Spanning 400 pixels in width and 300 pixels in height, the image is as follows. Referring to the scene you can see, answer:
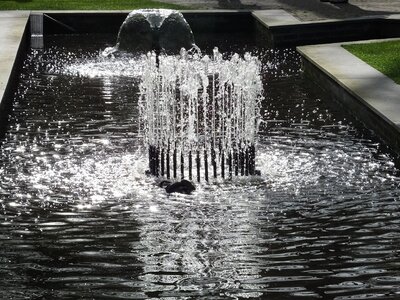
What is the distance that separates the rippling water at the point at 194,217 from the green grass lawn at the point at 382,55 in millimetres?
1325

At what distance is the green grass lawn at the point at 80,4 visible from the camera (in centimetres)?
2016

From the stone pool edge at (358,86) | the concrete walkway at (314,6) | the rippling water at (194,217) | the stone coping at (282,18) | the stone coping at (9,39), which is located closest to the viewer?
the rippling water at (194,217)

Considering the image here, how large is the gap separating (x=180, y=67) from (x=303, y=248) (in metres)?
7.17

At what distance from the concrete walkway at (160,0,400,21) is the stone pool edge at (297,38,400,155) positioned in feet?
12.0

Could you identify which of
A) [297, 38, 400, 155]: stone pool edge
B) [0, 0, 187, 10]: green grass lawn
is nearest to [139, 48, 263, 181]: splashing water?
[297, 38, 400, 155]: stone pool edge

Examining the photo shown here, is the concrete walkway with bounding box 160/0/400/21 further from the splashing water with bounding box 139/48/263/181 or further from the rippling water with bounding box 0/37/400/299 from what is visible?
the rippling water with bounding box 0/37/400/299

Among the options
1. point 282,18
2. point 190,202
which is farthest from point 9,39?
point 190,202

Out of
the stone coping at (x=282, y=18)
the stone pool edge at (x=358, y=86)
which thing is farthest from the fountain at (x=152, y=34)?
the stone pool edge at (x=358, y=86)

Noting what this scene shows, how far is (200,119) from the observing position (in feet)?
40.7

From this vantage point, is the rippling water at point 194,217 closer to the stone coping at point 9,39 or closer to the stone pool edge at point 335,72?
the stone pool edge at point 335,72

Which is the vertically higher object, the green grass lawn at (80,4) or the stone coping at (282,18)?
the stone coping at (282,18)

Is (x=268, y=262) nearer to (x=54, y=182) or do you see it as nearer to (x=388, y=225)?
(x=388, y=225)

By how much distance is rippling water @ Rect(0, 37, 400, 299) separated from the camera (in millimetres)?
7371

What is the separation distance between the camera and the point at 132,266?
7.68 metres
